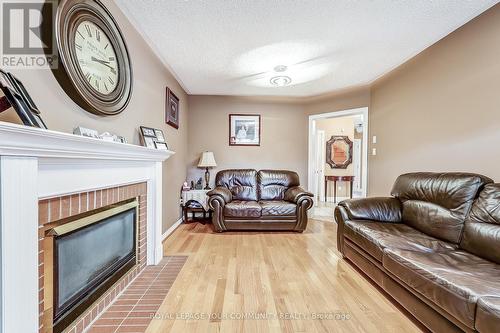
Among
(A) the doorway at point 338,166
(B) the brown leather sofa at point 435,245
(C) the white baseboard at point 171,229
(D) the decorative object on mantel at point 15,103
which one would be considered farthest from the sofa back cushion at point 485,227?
(A) the doorway at point 338,166

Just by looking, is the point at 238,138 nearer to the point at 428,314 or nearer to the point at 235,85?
the point at 235,85

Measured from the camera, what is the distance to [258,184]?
4375 millimetres

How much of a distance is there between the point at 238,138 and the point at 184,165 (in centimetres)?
121

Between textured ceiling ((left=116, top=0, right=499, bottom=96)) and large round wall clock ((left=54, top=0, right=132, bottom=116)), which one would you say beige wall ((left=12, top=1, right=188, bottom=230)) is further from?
textured ceiling ((left=116, top=0, right=499, bottom=96))

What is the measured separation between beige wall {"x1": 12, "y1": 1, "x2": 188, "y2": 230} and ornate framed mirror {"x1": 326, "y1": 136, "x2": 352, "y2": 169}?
168 inches

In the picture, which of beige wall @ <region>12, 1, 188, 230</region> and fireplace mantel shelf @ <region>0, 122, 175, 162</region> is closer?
fireplace mantel shelf @ <region>0, 122, 175, 162</region>

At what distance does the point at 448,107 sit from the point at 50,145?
11.5 feet

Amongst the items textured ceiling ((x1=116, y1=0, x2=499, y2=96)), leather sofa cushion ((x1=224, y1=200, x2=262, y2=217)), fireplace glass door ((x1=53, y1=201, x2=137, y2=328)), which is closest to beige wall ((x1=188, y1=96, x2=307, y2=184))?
textured ceiling ((x1=116, y1=0, x2=499, y2=96))

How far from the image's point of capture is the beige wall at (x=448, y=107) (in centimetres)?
214

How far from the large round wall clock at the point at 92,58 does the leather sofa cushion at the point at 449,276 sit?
245 centimetres

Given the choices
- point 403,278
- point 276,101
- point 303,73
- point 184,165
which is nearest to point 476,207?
point 403,278

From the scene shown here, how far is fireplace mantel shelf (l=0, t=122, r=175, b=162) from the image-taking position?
90 cm

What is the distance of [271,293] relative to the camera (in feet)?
6.42

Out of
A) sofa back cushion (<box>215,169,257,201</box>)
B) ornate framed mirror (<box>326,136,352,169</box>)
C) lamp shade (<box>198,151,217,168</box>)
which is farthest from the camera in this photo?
ornate framed mirror (<box>326,136,352,169</box>)
